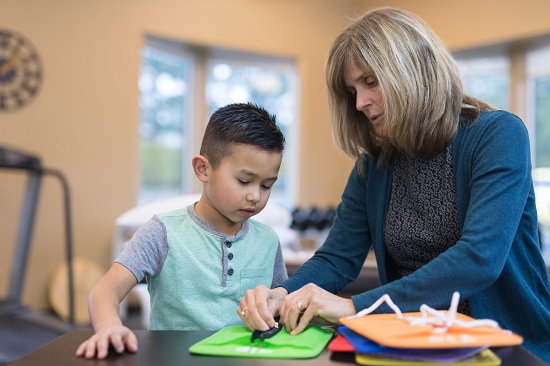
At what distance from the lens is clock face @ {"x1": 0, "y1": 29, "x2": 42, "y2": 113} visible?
14.2 feet

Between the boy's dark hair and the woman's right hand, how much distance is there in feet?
0.89

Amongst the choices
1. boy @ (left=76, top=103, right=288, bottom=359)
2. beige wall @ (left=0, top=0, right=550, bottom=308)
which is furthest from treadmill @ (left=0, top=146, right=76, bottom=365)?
boy @ (left=76, top=103, right=288, bottom=359)

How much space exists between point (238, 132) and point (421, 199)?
38 centimetres

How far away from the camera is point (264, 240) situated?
1275 mm

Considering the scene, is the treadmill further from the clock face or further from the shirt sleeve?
the shirt sleeve

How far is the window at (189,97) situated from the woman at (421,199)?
3.93 meters

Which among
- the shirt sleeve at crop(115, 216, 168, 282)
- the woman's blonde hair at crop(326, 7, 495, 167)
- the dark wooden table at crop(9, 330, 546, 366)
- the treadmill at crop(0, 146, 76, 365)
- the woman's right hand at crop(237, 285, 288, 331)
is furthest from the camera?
the treadmill at crop(0, 146, 76, 365)

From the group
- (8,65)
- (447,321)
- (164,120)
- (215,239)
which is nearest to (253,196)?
(215,239)

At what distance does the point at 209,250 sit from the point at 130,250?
15 centimetres

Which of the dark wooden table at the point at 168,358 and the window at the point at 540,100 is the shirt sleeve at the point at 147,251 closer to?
the dark wooden table at the point at 168,358

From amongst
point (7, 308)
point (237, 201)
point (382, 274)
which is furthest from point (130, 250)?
point (7, 308)

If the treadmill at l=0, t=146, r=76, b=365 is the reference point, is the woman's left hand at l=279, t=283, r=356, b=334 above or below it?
above

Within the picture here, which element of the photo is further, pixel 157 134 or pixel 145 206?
pixel 157 134

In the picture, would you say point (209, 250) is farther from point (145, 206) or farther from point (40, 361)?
point (145, 206)
